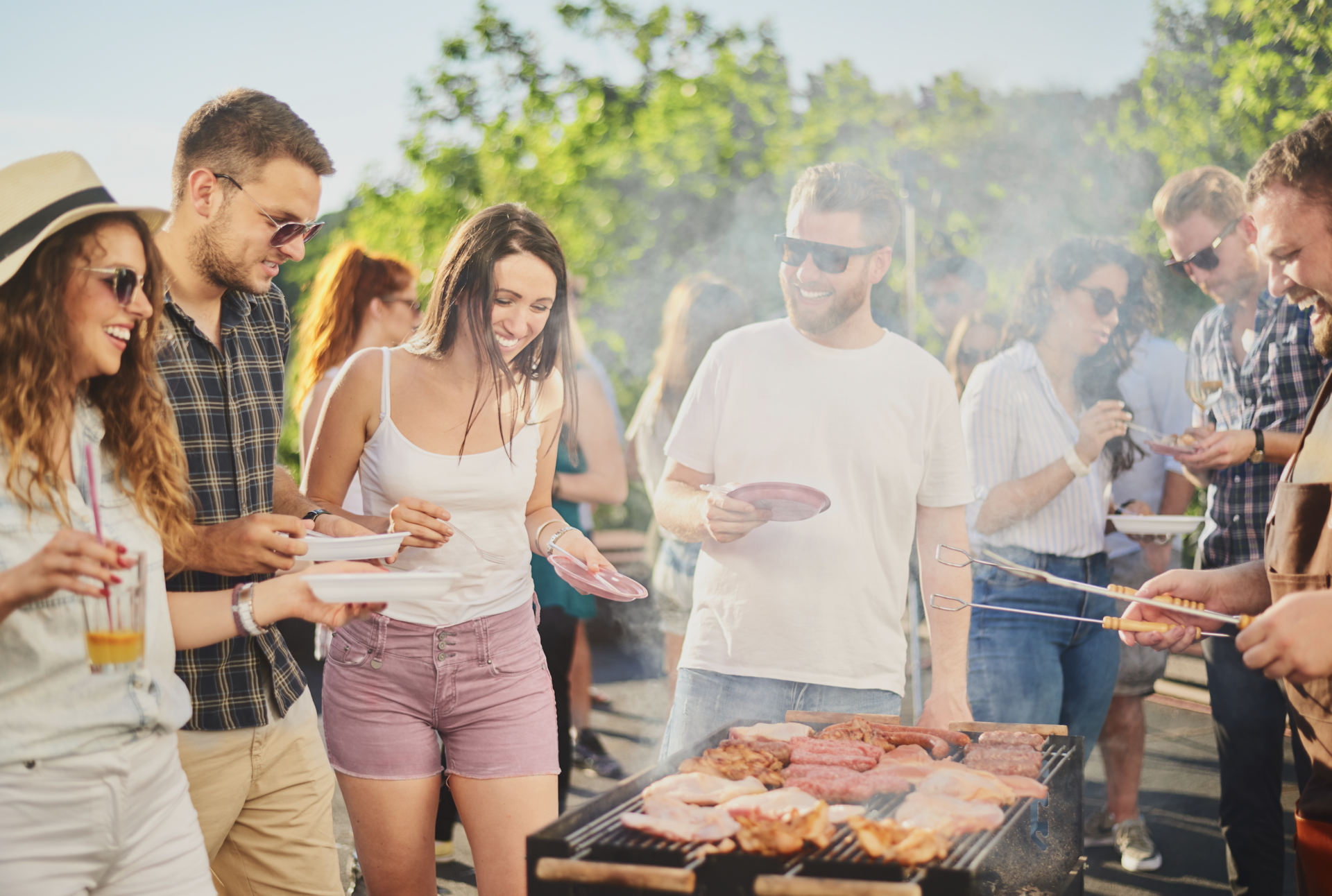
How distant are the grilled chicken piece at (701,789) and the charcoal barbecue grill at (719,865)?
5 cm

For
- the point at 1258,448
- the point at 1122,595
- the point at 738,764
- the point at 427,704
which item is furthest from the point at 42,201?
the point at 1258,448

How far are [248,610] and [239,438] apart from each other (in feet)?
1.79

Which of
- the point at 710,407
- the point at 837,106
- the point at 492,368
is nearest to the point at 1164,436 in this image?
the point at 710,407

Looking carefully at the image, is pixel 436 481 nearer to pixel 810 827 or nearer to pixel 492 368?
pixel 492 368

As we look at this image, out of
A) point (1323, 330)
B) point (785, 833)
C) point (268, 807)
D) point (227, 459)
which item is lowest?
point (268, 807)

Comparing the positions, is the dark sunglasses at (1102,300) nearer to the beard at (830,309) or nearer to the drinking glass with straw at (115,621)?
the beard at (830,309)

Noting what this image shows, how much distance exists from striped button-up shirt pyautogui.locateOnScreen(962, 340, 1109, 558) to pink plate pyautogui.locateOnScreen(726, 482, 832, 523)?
4.87 ft

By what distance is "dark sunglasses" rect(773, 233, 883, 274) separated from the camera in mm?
A: 2939

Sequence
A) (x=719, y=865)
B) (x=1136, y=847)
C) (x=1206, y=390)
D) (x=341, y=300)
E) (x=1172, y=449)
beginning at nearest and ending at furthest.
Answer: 1. (x=719, y=865)
2. (x=1172, y=449)
3. (x=1206, y=390)
4. (x=341, y=300)
5. (x=1136, y=847)

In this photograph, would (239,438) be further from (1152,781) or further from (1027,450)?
(1152,781)

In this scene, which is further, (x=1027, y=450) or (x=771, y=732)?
(x=1027, y=450)

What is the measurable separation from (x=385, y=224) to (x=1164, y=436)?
12.7 meters

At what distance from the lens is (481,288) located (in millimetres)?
2795

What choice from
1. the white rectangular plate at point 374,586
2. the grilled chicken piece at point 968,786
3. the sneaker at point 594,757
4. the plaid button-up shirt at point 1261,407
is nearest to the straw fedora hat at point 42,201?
the white rectangular plate at point 374,586
